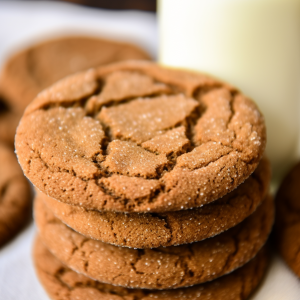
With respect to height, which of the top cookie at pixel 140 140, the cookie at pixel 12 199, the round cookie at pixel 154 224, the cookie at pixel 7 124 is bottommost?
the cookie at pixel 12 199

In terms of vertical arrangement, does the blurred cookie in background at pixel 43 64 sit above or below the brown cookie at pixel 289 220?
above

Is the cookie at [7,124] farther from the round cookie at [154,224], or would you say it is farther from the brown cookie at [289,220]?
the brown cookie at [289,220]

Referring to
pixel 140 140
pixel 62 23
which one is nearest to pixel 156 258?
pixel 140 140

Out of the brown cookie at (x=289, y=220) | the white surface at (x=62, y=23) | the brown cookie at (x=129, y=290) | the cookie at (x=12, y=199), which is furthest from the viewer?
the white surface at (x=62, y=23)

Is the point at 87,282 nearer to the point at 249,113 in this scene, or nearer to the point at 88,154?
the point at 88,154

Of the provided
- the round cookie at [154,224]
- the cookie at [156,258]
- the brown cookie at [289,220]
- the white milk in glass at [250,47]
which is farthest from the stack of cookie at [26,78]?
the brown cookie at [289,220]

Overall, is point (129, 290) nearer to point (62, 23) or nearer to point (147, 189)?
point (147, 189)

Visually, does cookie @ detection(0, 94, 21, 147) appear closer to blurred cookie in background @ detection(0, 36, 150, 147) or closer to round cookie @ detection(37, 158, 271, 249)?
blurred cookie in background @ detection(0, 36, 150, 147)
